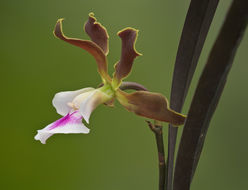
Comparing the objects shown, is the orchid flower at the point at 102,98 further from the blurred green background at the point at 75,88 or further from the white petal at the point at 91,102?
the blurred green background at the point at 75,88

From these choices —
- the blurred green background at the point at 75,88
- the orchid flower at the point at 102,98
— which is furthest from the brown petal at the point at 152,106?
the blurred green background at the point at 75,88

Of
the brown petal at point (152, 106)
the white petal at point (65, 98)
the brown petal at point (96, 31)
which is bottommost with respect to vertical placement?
the white petal at point (65, 98)


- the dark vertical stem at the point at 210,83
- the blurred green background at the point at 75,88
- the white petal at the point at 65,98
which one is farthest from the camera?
the blurred green background at the point at 75,88

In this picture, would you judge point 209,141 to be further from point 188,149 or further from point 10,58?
point 188,149

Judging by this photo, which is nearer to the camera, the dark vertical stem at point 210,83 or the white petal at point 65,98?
the dark vertical stem at point 210,83

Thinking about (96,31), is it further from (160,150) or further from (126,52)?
(160,150)

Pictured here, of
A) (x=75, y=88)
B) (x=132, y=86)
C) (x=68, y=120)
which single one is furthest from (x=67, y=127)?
(x=75, y=88)

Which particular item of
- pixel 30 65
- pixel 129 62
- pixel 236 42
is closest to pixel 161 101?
pixel 129 62
